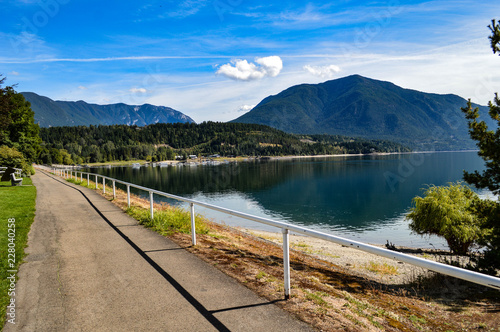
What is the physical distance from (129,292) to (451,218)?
2098cm

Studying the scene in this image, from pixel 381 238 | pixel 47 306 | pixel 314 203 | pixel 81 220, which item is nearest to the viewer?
pixel 47 306

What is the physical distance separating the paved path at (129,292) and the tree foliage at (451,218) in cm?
1877

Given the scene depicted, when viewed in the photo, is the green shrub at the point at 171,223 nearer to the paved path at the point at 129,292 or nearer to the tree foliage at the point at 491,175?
the paved path at the point at 129,292

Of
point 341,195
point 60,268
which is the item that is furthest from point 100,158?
point 60,268

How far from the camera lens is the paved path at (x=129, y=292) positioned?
14.7 ft

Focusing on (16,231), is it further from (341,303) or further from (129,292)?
(341,303)

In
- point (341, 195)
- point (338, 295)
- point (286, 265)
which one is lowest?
point (341, 195)

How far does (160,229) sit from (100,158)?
206 meters

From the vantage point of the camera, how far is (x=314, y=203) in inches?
1964

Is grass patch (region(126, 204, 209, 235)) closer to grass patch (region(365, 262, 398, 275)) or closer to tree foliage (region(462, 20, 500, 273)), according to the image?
grass patch (region(365, 262, 398, 275))

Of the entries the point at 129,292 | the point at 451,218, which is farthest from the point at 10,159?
the point at 451,218

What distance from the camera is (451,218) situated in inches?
795

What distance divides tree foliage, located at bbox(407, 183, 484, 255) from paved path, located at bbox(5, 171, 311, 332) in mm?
18772

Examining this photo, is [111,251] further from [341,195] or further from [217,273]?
[341,195]
